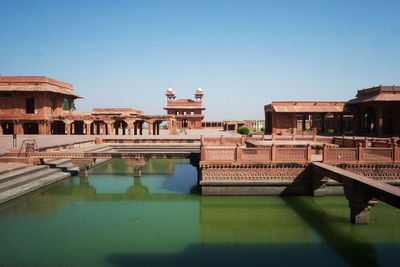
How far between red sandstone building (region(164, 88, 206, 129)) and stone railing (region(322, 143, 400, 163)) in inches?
1584

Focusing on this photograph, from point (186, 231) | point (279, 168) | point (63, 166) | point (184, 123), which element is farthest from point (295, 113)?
point (186, 231)

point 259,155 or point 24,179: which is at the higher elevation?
point 259,155

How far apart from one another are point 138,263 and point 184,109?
4543 cm

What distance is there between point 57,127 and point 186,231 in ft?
101

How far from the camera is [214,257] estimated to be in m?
6.08

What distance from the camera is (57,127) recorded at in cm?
3288

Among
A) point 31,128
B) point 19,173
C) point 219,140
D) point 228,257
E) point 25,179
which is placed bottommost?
point 228,257

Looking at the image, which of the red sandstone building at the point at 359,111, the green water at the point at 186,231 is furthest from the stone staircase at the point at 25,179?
the red sandstone building at the point at 359,111

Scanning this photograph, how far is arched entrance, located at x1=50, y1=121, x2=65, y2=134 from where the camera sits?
32281mm

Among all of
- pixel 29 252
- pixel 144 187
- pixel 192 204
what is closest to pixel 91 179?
pixel 144 187

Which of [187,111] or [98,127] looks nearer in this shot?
[98,127]

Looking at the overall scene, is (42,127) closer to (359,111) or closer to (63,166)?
(63,166)

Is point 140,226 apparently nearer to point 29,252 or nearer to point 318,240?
point 29,252

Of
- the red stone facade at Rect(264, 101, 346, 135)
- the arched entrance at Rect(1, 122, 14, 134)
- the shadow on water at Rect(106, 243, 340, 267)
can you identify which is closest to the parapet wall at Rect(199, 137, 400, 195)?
the shadow on water at Rect(106, 243, 340, 267)
